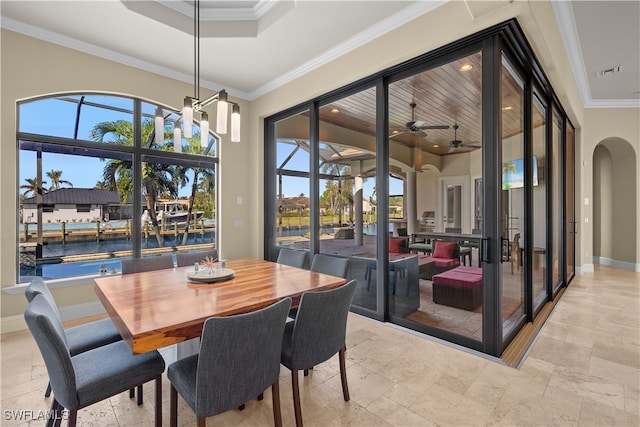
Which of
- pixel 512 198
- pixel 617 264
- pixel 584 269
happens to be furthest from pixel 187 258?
pixel 617 264

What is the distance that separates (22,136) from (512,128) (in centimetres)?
503

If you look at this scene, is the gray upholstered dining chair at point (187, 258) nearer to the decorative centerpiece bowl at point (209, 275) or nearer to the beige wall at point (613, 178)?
the decorative centerpiece bowl at point (209, 275)

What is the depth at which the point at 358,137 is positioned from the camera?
3.63m

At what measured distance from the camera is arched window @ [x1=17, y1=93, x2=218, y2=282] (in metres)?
3.22

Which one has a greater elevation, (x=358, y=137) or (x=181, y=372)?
(x=358, y=137)

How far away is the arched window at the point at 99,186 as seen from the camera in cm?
322

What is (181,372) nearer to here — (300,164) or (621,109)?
(300,164)

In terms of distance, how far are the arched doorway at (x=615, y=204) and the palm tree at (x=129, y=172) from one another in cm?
→ 805

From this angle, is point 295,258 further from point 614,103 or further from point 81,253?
point 614,103

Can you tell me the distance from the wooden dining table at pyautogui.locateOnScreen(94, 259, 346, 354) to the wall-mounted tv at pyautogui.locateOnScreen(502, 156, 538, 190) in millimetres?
1887

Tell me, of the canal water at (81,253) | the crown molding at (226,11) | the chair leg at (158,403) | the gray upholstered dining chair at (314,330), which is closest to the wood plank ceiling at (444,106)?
the canal water at (81,253)

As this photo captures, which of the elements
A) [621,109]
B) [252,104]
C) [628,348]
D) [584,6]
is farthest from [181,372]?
[621,109]

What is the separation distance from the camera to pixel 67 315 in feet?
10.9

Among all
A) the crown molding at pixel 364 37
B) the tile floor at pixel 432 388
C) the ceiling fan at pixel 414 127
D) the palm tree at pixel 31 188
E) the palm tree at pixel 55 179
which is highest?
the crown molding at pixel 364 37
